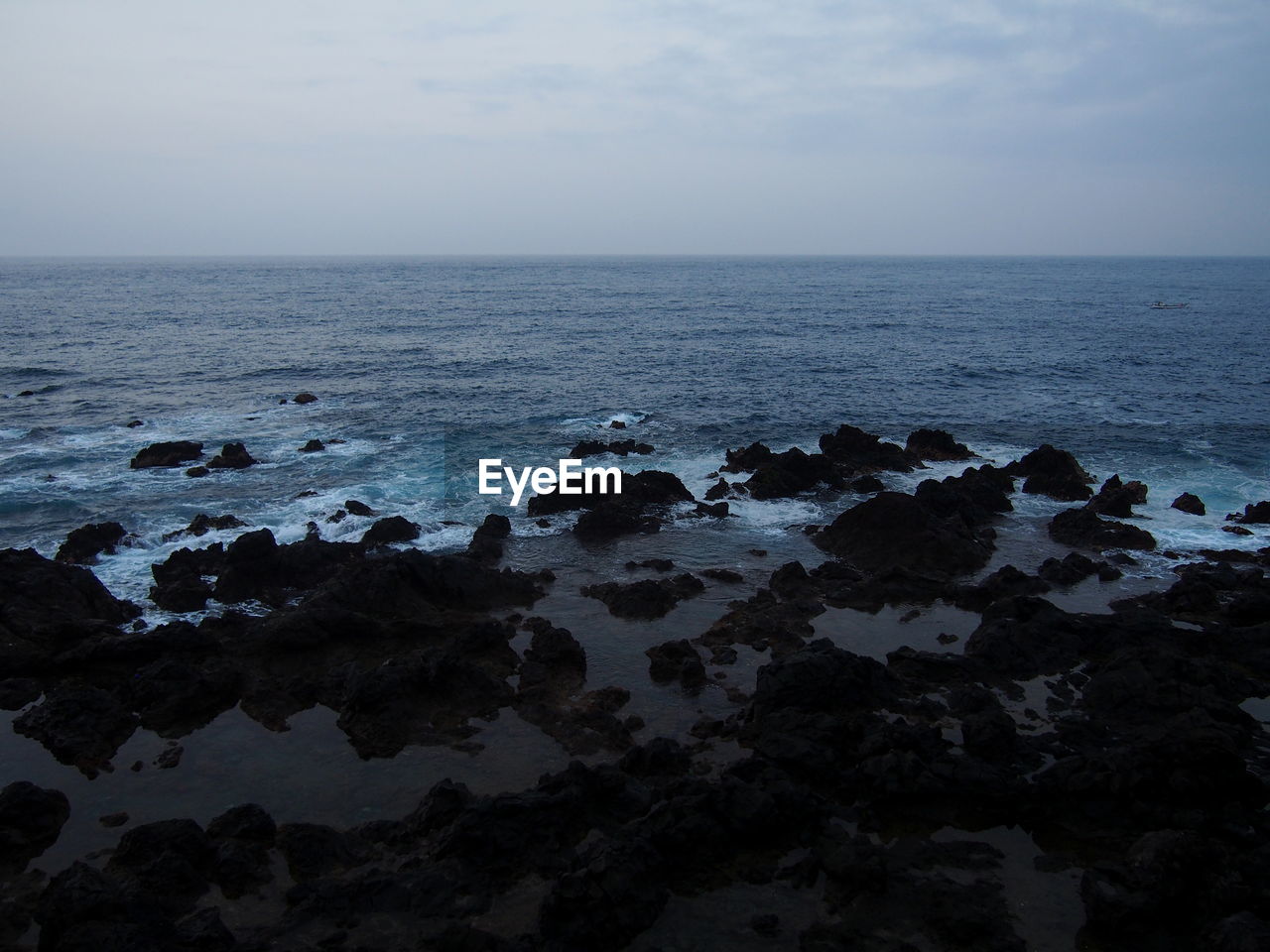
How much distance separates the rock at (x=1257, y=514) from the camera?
35375 mm

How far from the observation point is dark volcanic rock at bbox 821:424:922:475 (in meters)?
43.5

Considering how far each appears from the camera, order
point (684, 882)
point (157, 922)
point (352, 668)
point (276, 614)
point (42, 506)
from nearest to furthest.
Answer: point (157, 922)
point (684, 882)
point (352, 668)
point (276, 614)
point (42, 506)

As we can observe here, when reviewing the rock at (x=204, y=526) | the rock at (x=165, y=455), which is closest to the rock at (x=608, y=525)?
the rock at (x=204, y=526)

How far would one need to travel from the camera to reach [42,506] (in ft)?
123

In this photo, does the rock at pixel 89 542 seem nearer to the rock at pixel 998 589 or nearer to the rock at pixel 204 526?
the rock at pixel 204 526

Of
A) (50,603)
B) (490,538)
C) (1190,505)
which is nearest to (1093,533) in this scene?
(1190,505)

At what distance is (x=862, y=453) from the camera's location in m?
44.6

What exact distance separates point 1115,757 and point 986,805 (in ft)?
10.6

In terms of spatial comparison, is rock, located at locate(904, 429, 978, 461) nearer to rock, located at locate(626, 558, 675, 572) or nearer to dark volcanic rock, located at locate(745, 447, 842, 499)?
dark volcanic rock, located at locate(745, 447, 842, 499)

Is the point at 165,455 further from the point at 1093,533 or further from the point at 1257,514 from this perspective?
the point at 1257,514

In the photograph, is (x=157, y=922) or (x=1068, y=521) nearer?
(x=157, y=922)

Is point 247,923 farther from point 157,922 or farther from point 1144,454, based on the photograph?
point 1144,454

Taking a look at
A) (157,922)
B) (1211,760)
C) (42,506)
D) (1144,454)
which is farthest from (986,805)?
(42,506)

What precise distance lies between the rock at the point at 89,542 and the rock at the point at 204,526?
1834 mm
